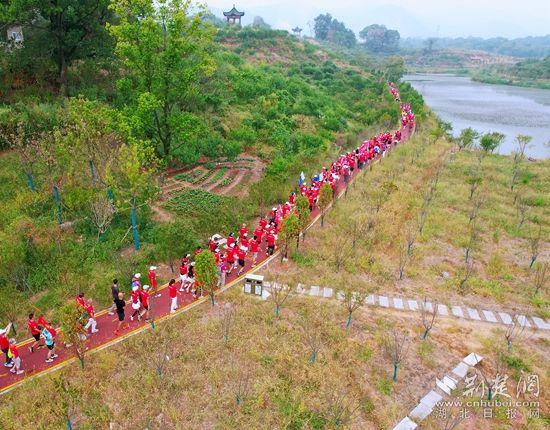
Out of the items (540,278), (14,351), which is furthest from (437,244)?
(14,351)

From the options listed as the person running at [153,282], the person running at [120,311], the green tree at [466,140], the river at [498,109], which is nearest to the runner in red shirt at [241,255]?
the person running at [153,282]

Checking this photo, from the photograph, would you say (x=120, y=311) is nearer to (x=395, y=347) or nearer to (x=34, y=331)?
(x=34, y=331)

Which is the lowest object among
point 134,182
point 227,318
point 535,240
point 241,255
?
point 227,318

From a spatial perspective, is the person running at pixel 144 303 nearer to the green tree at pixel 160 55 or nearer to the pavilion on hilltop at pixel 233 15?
the green tree at pixel 160 55

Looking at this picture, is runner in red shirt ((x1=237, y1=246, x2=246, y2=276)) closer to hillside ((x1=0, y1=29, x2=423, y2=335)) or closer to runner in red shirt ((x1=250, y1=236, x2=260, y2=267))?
runner in red shirt ((x1=250, y1=236, x2=260, y2=267))

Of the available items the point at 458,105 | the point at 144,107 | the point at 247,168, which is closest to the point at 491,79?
the point at 458,105

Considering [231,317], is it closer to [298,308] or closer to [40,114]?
[298,308]
